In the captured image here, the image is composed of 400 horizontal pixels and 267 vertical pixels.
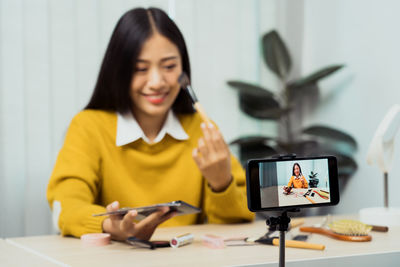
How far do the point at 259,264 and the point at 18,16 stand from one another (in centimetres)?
143

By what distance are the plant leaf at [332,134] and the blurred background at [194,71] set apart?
4 cm

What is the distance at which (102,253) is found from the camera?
0.94 meters

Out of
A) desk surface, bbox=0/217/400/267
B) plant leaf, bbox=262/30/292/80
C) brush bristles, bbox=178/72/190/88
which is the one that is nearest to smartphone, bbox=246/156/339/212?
desk surface, bbox=0/217/400/267

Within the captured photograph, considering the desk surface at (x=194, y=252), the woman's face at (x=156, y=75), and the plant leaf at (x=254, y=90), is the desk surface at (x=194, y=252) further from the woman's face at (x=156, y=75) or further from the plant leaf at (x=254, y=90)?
the plant leaf at (x=254, y=90)

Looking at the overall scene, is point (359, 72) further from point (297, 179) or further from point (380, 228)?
point (297, 179)

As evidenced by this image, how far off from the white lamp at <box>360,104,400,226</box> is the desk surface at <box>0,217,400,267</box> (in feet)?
0.27

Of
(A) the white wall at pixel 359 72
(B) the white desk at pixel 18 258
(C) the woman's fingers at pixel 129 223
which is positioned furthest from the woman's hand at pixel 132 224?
(A) the white wall at pixel 359 72

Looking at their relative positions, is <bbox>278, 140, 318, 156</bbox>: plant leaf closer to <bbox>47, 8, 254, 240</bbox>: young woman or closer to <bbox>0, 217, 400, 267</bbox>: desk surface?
<bbox>47, 8, 254, 240</bbox>: young woman

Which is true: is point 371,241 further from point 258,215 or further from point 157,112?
point 258,215

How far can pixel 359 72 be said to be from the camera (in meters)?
2.02

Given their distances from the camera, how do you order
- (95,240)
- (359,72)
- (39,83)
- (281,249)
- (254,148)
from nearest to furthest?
1. (281,249)
2. (95,240)
3. (39,83)
4. (359,72)
5. (254,148)

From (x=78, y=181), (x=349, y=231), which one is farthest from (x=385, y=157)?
(x=78, y=181)

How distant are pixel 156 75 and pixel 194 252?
0.58 metres

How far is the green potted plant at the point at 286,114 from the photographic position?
2.06 meters
